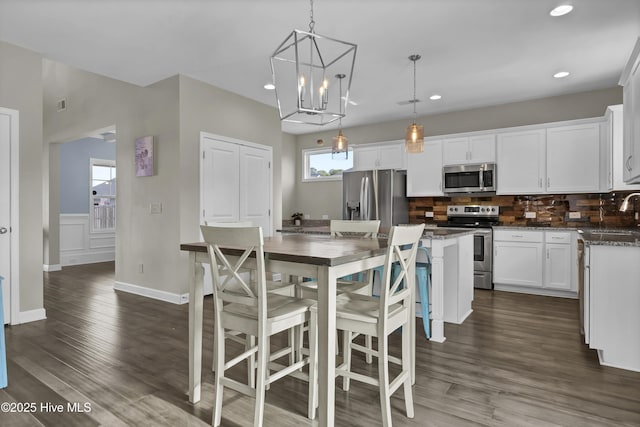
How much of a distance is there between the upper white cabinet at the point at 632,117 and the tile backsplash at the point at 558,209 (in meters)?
2.18

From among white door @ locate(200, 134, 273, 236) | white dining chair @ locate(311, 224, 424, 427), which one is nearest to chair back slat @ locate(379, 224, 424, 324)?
white dining chair @ locate(311, 224, 424, 427)

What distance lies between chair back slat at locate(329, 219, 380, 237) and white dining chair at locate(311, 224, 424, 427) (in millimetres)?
857

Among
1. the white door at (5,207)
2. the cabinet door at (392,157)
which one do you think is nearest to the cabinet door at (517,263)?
the cabinet door at (392,157)

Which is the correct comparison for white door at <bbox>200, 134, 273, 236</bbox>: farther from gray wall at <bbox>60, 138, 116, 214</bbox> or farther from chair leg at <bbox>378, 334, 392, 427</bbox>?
gray wall at <bbox>60, 138, 116, 214</bbox>

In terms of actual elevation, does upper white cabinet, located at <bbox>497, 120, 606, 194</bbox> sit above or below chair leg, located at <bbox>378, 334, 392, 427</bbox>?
above

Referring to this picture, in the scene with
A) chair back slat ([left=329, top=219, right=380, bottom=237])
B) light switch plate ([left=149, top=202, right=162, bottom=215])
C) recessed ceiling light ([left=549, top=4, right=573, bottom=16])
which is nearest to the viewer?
recessed ceiling light ([left=549, top=4, right=573, bottom=16])

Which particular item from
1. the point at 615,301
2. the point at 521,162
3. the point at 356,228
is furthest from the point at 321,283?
the point at 521,162

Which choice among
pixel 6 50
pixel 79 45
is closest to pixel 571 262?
pixel 79 45

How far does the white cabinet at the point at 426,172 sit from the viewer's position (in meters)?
5.70

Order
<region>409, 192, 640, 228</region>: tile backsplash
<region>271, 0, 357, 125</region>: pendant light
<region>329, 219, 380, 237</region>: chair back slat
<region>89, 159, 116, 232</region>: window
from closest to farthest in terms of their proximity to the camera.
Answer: <region>329, 219, 380, 237</region>: chair back slat, <region>271, 0, 357, 125</region>: pendant light, <region>409, 192, 640, 228</region>: tile backsplash, <region>89, 159, 116, 232</region>: window

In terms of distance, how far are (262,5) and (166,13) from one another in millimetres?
806

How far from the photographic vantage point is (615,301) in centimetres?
260

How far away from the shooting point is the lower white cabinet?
15.1ft

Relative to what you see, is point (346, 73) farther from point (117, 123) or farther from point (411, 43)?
point (117, 123)
